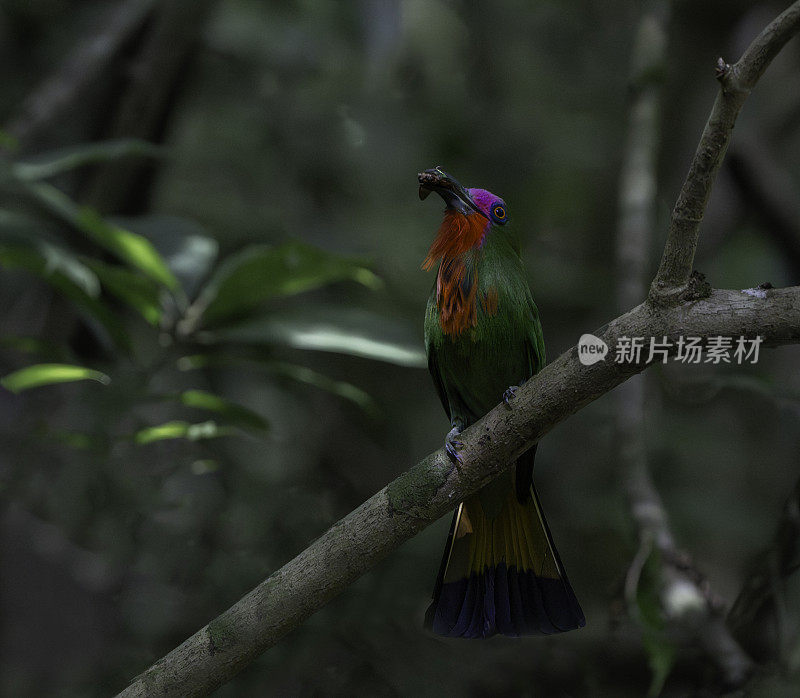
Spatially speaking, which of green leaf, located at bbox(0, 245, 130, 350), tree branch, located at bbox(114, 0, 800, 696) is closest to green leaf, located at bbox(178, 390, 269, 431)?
green leaf, located at bbox(0, 245, 130, 350)

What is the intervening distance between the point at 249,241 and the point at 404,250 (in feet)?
2.45

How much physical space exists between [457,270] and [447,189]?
0.60 feet

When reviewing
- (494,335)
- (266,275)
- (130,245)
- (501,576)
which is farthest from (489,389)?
(130,245)

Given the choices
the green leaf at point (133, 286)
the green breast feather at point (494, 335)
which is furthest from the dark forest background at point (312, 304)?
the green breast feather at point (494, 335)

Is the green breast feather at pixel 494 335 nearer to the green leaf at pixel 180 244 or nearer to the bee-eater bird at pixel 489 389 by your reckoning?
the bee-eater bird at pixel 489 389

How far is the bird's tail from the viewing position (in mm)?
1950

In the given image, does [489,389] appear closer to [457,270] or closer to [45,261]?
[457,270]

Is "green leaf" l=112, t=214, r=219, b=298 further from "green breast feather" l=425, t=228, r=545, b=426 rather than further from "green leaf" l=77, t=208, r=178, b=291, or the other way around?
"green breast feather" l=425, t=228, r=545, b=426

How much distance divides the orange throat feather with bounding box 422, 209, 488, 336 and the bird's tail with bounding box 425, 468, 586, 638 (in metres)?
0.42

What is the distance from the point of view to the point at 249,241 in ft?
13.7

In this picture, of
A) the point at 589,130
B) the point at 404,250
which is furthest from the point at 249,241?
the point at 589,130

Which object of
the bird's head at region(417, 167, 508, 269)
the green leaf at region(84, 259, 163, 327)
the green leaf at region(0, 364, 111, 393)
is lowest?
the bird's head at region(417, 167, 508, 269)

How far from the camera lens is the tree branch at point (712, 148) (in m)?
A: 1.27

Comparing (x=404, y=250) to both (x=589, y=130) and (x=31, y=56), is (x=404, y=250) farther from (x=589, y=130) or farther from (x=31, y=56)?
(x=31, y=56)
